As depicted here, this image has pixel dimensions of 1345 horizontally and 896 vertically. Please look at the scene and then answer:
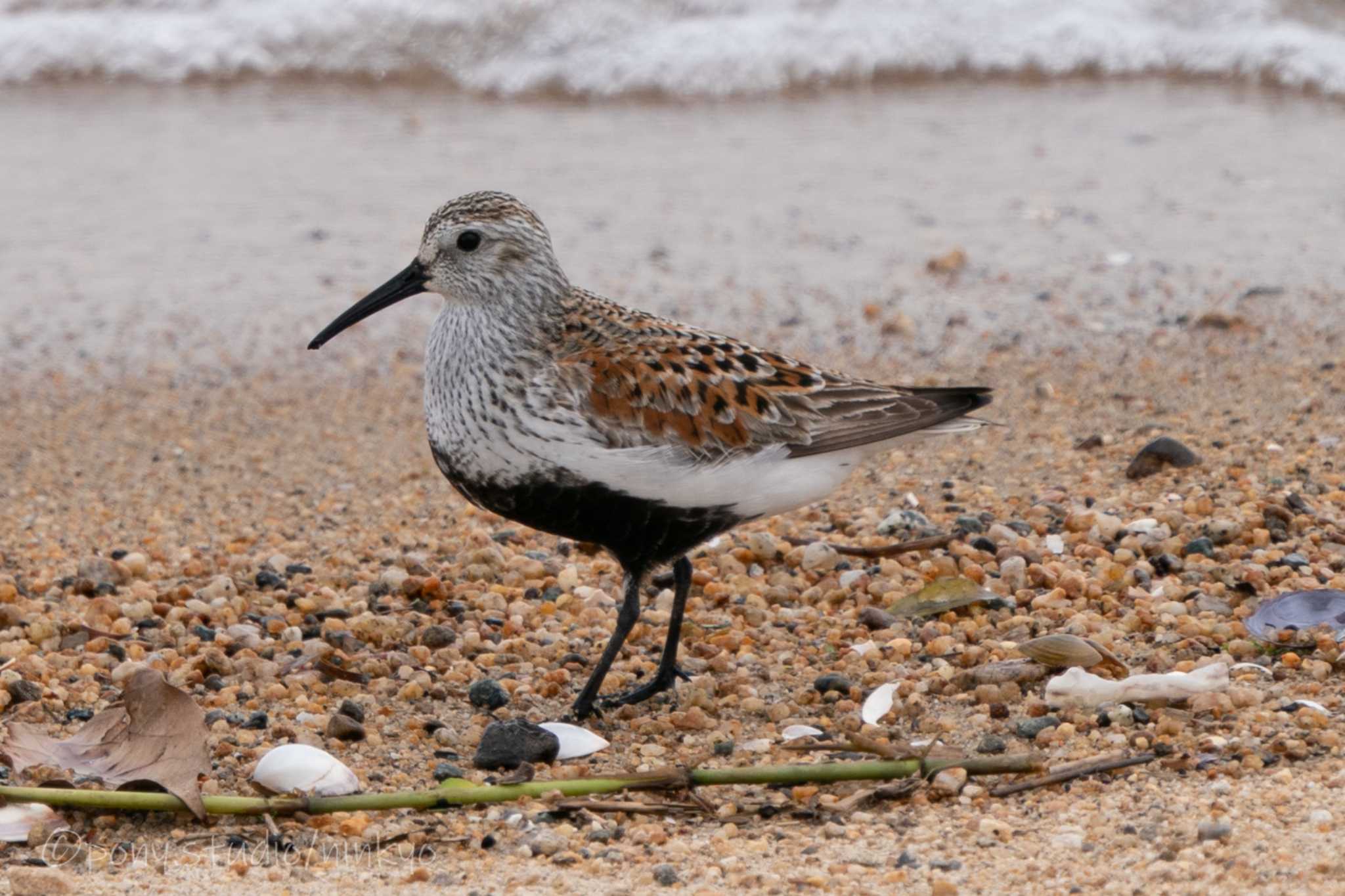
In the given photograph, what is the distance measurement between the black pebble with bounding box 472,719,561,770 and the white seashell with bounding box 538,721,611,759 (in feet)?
0.09

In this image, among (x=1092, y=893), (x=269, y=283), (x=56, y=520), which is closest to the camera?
(x=1092, y=893)

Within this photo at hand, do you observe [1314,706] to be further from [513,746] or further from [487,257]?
[487,257]

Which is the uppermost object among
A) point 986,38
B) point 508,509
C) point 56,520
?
point 986,38

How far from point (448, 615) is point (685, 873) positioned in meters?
2.20

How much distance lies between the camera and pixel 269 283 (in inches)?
421

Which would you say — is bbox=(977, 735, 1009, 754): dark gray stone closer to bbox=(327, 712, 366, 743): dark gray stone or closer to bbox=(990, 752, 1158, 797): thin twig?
bbox=(990, 752, 1158, 797): thin twig

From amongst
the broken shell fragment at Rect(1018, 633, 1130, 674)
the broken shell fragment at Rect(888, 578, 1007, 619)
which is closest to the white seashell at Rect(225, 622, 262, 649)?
the broken shell fragment at Rect(888, 578, 1007, 619)

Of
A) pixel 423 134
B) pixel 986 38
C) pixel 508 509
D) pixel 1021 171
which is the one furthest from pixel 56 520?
pixel 986 38

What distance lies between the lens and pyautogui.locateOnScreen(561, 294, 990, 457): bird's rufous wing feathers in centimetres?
529

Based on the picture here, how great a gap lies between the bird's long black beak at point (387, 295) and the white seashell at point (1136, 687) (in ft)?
7.99

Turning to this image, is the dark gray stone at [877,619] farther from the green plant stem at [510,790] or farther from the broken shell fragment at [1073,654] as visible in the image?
the green plant stem at [510,790]

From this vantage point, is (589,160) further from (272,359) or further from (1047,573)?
(1047,573)

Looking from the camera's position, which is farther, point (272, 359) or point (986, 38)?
point (986, 38)

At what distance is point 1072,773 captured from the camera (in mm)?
4594
